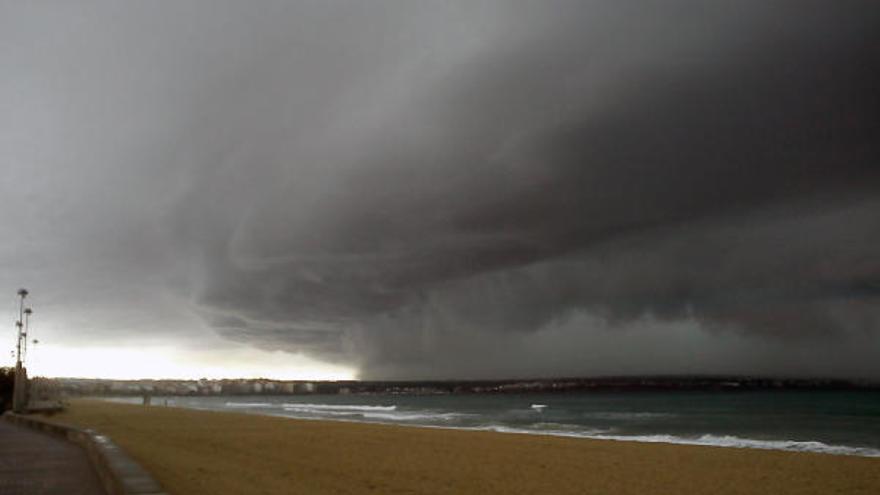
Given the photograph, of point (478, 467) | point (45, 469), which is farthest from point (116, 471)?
point (478, 467)

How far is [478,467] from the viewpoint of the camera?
1973 cm

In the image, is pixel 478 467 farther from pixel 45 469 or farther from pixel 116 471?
pixel 116 471

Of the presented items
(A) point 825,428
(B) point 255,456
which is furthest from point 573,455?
(A) point 825,428

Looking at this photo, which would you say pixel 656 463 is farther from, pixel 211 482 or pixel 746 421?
pixel 746 421

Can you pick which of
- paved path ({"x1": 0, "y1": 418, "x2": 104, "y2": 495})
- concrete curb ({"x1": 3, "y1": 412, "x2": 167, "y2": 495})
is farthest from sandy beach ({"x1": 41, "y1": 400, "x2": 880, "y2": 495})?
paved path ({"x1": 0, "y1": 418, "x2": 104, "y2": 495})

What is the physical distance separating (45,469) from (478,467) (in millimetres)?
10788

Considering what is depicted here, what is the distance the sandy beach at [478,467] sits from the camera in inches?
616

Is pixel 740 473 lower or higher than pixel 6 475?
lower

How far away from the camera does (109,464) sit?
1066 cm

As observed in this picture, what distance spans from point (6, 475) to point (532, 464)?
1346cm

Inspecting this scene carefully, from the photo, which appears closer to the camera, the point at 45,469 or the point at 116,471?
the point at 116,471

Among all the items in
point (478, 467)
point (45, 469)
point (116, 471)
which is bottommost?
point (478, 467)

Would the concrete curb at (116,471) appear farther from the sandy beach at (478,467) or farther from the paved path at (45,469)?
the sandy beach at (478,467)

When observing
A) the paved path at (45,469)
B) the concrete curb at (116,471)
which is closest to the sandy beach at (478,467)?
the concrete curb at (116,471)
